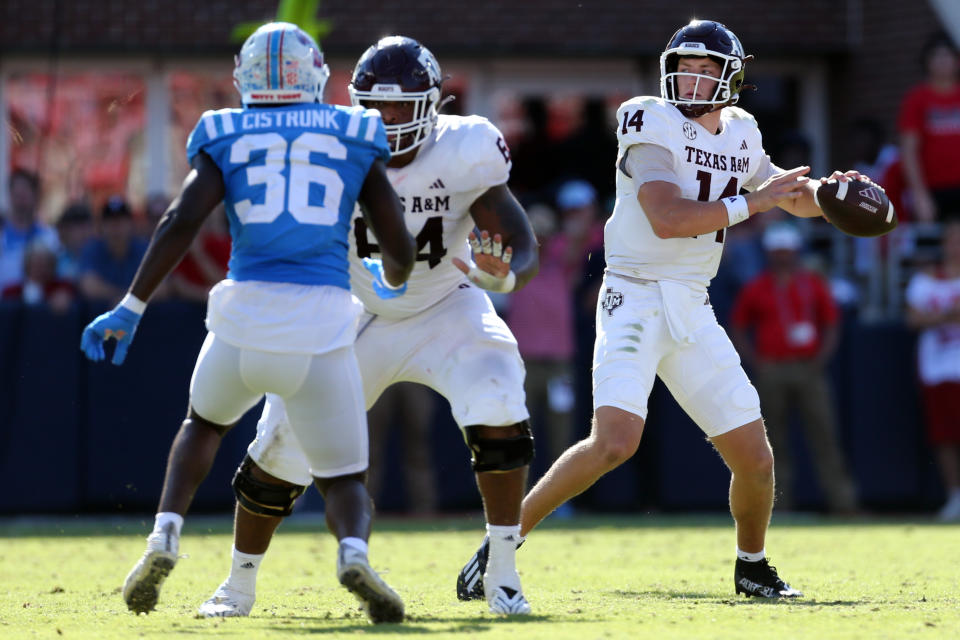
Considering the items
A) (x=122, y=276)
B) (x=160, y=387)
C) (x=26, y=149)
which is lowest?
(x=160, y=387)

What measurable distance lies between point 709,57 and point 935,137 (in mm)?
5849

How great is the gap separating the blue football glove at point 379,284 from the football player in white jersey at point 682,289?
88 centimetres

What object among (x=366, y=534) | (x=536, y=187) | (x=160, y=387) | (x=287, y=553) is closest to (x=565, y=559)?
(x=287, y=553)

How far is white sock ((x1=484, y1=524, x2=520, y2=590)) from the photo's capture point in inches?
207

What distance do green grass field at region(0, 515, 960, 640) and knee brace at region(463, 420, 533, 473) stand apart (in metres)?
0.51

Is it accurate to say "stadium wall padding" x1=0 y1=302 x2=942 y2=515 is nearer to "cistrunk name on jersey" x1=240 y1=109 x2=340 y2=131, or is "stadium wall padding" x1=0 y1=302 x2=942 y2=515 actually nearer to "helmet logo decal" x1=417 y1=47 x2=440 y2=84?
"helmet logo decal" x1=417 y1=47 x2=440 y2=84

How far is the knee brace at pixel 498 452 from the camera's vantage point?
5.27 metres

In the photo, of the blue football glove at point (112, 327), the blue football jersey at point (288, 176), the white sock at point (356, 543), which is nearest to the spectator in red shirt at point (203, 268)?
the blue football glove at point (112, 327)

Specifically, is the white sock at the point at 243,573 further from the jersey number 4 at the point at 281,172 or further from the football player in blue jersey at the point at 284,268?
the jersey number 4 at the point at 281,172

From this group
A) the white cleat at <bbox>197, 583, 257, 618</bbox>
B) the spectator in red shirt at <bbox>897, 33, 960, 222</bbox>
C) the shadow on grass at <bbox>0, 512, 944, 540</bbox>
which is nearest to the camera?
the white cleat at <bbox>197, 583, 257, 618</bbox>

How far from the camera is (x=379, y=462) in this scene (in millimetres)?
10844

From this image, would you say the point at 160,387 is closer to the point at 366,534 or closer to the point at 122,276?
the point at 122,276

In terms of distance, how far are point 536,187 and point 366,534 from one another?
922 centimetres

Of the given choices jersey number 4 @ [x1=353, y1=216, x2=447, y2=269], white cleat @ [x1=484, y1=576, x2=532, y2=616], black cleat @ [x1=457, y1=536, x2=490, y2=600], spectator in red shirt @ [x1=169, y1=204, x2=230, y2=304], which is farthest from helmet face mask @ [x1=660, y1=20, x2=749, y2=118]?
spectator in red shirt @ [x1=169, y1=204, x2=230, y2=304]
